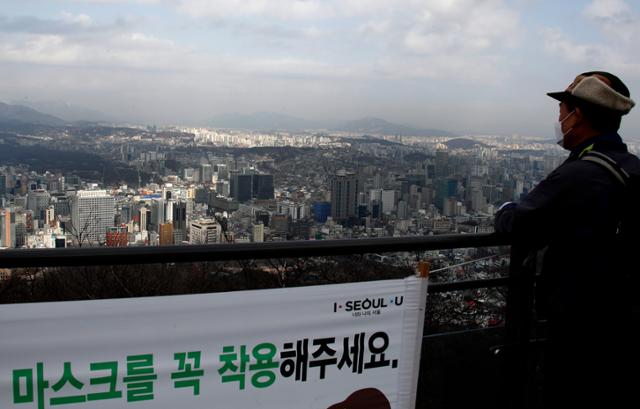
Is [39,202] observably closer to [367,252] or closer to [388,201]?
[388,201]

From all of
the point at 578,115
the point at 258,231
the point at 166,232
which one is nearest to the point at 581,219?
the point at 578,115

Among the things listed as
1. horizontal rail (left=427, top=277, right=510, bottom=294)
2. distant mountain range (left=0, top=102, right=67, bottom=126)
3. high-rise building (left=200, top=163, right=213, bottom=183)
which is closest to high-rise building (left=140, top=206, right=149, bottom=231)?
high-rise building (left=200, top=163, right=213, bottom=183)

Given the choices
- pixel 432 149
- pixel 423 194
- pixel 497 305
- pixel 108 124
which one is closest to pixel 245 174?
pixel 423 194

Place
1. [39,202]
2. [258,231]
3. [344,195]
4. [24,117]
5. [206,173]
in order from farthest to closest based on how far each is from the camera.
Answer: [24,117]
[206,173]
[344,195]
[39,202]
[258,231]

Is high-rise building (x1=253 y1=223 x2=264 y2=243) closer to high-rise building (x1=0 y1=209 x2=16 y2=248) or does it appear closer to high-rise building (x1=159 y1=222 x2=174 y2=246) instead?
high-rise building (x1=159 y1=222 x2=174 y2=246)

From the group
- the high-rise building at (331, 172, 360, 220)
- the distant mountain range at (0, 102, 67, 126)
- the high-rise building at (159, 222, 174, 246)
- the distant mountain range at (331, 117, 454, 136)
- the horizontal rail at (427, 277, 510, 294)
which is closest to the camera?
the horizontal rail at (427, 277, 510, 294)

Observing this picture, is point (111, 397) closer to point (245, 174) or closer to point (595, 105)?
point (595, 105)

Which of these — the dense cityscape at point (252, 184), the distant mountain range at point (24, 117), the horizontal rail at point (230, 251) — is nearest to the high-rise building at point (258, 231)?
the dense cityscape at point (252, 184)
